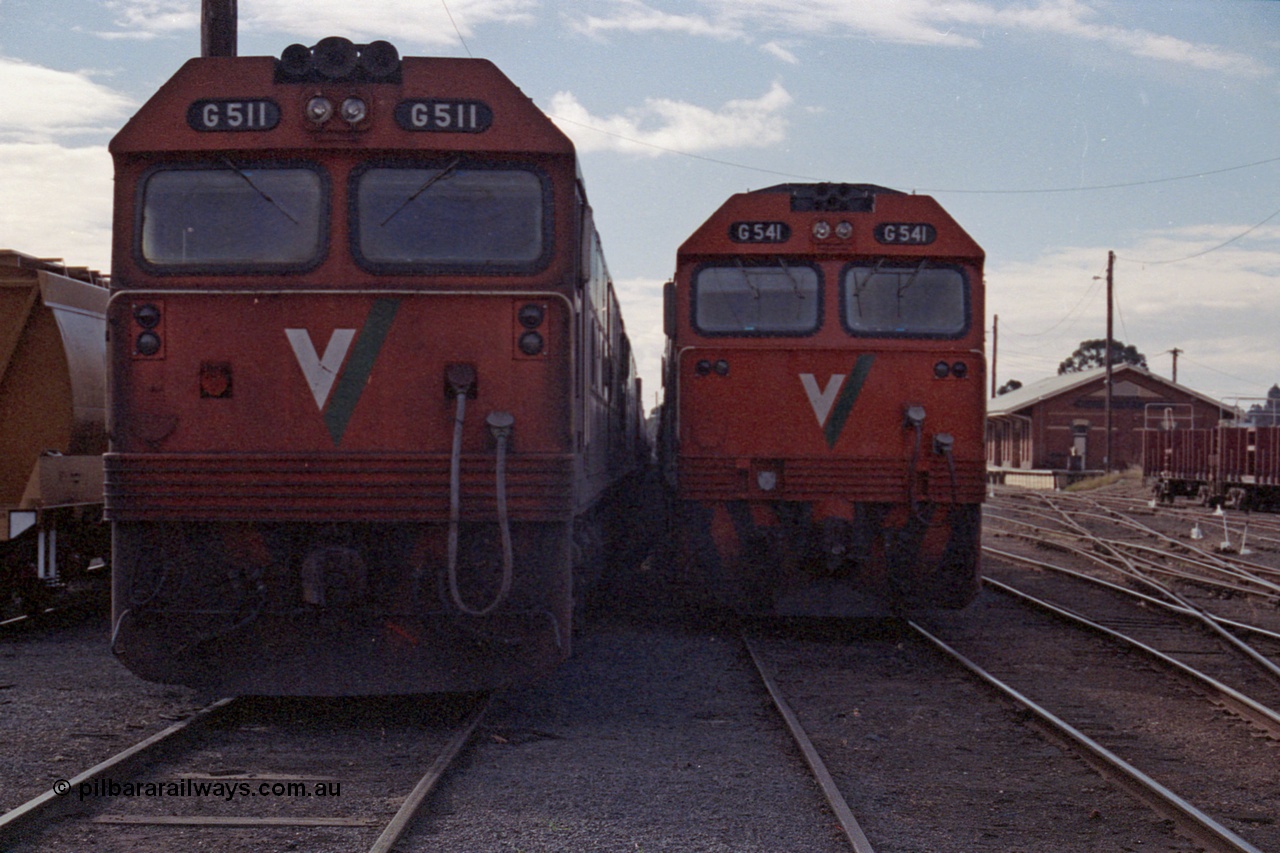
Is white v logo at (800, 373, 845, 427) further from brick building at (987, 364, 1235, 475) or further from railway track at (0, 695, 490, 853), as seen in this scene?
brick building at (987, 364, 1235, 475)

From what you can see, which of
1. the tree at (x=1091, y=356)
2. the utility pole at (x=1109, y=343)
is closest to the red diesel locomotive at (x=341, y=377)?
the utility pole at (x=1109, y=343)

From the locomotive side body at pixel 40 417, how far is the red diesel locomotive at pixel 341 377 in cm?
381

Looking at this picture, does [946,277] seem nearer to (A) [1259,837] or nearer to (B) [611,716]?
(B) [611,716]

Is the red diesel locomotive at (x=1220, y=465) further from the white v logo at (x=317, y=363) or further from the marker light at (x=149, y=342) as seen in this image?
the marker light at (x=149, y=342)

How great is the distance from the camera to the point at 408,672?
6.27 metres

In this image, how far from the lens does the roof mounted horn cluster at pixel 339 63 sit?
637 cm

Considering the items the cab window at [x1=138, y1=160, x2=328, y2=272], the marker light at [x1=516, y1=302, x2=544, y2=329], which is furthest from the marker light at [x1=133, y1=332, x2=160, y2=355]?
the marker light at [x1=516, y1=302, x2=544, y2=329]

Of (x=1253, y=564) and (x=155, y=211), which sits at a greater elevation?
(x=155, y=211)

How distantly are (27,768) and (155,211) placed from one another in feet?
9.10

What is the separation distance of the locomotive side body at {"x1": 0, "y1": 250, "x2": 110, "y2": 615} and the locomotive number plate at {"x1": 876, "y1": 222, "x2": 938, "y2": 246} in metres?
6.50

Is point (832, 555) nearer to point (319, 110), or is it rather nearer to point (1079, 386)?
point (319, 110)

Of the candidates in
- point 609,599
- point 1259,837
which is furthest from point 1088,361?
point 1259,837

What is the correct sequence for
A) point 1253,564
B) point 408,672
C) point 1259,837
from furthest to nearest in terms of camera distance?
point 1253,564 < point 408,672 < point 1259,837

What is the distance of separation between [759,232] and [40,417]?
5.82 meters
